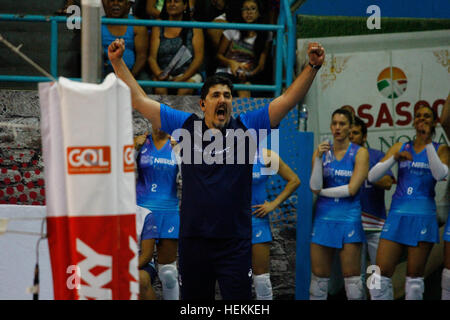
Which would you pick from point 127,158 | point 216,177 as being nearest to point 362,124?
point 216,177

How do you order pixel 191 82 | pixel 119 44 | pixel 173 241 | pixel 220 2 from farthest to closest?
pixel 220 2 → pixel 191 82 → pixel 173 241 → pixel 119 44

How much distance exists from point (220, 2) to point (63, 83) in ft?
16.0

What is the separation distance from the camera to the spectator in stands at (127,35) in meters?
A: 6.77

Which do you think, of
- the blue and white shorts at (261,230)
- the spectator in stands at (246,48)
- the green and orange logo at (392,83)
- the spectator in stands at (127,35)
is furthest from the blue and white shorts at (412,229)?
the spectator in stands at (127,35)

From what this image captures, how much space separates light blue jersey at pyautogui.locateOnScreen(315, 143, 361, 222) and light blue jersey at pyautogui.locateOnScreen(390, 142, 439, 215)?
1.29 ft

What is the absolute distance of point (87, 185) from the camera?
2.72 meters

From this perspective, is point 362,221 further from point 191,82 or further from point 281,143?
point 191,82

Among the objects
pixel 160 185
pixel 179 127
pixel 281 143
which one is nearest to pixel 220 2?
pixel 281 143

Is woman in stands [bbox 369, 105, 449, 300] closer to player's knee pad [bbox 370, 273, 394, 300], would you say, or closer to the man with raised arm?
player's knee pad [bbox 370, 273, 394, 300]

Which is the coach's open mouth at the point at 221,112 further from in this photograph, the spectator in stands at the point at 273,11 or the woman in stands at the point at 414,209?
the spectator in stands at the point at 273,11

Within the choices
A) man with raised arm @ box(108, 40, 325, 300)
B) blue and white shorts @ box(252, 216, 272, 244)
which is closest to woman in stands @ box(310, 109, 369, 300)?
blue and white shorts @ box(252, 216, 272, 244)

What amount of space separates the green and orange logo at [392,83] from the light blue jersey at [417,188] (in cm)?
121

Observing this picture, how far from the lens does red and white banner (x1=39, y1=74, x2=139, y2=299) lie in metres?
2.72

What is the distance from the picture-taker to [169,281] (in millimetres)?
6086
